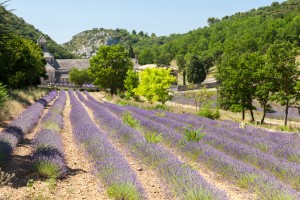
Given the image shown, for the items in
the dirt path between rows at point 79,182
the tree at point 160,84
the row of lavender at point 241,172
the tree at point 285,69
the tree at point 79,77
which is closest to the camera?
the row of lavender at point 241,172

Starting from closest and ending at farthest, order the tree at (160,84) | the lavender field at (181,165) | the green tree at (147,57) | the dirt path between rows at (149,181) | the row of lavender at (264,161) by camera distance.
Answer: the lavender field at (181,165)
the dirt path between rows at (149,181)
the row of lavender at (264,161)
the tree at (160,84)
the green tree at (147,57)

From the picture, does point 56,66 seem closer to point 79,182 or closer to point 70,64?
point 70,64

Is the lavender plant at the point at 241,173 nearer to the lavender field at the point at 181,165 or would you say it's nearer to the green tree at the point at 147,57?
the lavender field at the point at 181,165

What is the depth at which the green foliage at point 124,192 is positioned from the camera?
15.9ft

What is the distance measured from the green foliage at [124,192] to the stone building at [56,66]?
9764 cm

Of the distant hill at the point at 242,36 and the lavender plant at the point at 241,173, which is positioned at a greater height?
the distant hill at the point at 242,36

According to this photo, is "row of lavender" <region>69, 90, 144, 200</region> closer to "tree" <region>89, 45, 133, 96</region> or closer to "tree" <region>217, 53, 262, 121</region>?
"tree" <region>217, 53, 262, 121</region>

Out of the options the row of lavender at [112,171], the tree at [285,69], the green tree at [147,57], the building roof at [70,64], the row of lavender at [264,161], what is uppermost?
the green tree at [147,57]

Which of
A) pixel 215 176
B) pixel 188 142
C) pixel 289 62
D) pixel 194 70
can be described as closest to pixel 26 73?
pixel 289 62

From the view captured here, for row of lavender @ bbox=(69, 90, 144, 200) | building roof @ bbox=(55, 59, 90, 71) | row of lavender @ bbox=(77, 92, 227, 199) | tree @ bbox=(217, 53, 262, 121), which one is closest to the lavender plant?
row of lavender @ bbox=(77, 92, 227, 199)

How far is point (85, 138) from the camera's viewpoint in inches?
388

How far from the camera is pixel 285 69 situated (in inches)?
855

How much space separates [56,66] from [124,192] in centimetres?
11313

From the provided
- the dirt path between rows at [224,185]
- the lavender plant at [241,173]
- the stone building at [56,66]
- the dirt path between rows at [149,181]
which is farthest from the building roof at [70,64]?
the dirt path between rows at [224,185]
